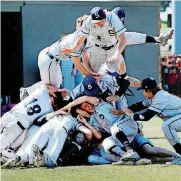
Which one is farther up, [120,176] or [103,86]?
[103,86]

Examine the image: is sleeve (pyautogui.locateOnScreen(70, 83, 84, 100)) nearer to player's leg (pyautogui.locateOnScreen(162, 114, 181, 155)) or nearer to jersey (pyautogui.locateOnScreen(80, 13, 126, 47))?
jersey (pyautogui.locateOnScreen(80, 13, 126, 47))

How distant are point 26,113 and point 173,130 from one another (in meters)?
1.95

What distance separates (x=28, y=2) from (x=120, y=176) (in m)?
13.5

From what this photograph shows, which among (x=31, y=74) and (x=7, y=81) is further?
(x=7, y=81)

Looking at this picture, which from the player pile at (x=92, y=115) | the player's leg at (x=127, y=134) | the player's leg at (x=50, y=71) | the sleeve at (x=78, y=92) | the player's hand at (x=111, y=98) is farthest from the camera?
the player's leg at (x=50, y=71)

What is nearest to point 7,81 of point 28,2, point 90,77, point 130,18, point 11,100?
point 11,100

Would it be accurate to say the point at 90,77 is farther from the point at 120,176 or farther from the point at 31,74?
the point at 31,74

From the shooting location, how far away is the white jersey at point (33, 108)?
Answer: 9.39 metres

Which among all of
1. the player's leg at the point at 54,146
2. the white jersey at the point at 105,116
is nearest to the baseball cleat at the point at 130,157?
the white jersey at the point at 105,116

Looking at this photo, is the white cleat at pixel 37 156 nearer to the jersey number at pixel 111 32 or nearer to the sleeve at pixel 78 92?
the sleeve at pixel 78 92

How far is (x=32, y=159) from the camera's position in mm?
8758

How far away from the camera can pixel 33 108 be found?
9.46 metres

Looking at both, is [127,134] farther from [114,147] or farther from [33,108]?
[33,108]

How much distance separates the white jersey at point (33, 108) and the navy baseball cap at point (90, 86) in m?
0.58
